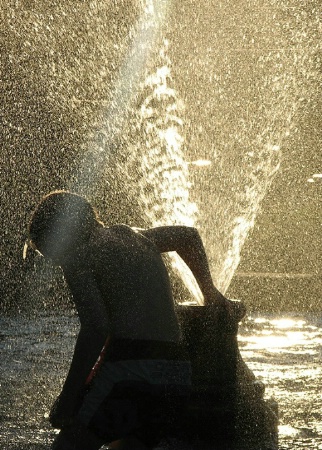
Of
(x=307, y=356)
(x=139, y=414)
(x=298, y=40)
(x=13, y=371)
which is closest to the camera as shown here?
(x=139, y=414)

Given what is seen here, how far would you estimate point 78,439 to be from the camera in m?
3.22

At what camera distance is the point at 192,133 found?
22719 millimetres

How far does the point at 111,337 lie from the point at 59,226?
46 cm

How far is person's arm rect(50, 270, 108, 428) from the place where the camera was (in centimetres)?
315

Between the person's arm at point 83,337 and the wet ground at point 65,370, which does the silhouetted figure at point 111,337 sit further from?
the wet ground at point 65,370

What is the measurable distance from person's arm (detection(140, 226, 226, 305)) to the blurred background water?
1728mm

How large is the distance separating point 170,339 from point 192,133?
19.6 meters

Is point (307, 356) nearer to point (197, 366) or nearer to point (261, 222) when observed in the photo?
point (197, 366)

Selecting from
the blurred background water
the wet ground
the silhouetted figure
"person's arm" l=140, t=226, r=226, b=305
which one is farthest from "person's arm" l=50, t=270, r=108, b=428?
the blurred background water

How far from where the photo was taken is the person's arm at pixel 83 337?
A: 315cm

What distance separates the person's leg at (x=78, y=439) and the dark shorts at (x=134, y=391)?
0.03m

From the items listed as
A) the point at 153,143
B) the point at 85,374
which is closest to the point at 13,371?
the point at 85,374

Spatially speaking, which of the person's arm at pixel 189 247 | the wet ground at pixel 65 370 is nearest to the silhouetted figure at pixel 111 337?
the person's arm at pixel 189 247

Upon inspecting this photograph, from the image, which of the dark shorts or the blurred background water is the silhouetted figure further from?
the blurred background water
